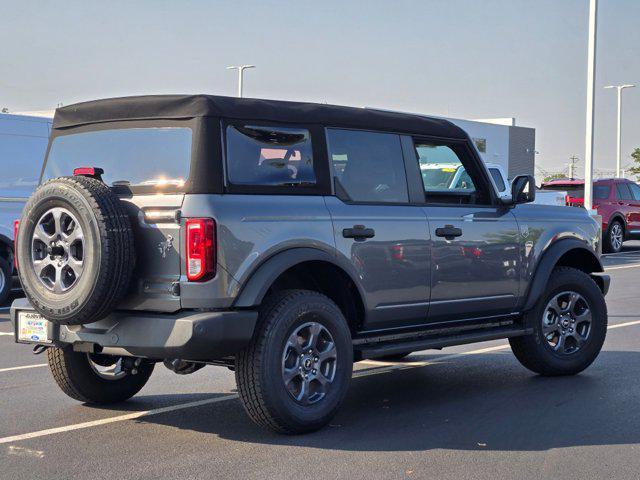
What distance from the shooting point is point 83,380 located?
22.9 ft

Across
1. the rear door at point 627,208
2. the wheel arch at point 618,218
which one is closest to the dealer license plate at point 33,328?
the wheel arch at point 618,218

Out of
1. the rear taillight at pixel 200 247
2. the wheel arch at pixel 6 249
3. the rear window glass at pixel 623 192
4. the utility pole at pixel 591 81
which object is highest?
the utility pole at pixel 591 81

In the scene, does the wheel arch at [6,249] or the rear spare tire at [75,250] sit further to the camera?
the wheel arch at [6,249]

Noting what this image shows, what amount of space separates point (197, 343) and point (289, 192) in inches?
45.5

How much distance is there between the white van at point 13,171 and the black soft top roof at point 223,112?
24.1 feet

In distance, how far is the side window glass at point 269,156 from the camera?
6.13 m

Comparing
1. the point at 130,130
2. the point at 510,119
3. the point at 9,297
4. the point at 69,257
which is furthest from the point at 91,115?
the point at 510,119

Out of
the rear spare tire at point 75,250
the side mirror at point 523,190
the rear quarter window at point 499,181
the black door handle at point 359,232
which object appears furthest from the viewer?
the rear quarter window at point 499,181

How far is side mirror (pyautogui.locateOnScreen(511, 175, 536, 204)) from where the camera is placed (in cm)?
793

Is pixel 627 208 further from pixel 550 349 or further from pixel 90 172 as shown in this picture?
pixel 90 172

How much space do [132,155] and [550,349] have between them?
3.69 metres

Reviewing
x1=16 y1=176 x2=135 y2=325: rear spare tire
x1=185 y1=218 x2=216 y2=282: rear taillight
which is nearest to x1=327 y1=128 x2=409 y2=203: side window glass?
x1=185 y1=218 x2=216 y2=282: rear taillight

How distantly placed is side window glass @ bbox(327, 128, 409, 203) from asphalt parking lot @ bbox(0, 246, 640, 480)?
143cm

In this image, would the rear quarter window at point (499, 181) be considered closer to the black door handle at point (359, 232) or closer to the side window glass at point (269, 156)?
the black door handle at point (359, 232)
